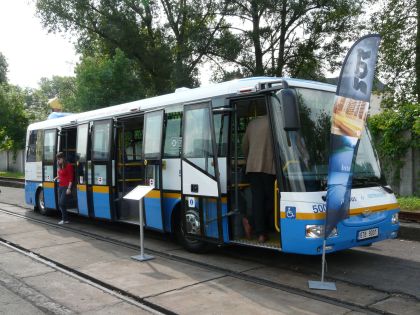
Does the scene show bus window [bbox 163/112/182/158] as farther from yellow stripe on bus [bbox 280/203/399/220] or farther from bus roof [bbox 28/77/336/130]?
yellow stripe on bus [bbox 280/203/399/220]

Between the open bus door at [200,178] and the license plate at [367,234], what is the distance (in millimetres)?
2001

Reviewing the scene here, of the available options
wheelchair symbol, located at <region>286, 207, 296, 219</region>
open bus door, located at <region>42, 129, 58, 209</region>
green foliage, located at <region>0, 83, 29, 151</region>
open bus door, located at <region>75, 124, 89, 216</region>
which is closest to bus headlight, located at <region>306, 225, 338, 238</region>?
wheelchair symbol, located at <region>286, 207, 296, 219</region>

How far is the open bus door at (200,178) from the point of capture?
23.4 ft

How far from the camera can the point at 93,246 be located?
890 cm

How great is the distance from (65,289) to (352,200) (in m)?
4.15

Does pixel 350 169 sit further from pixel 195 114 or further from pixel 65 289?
pixel 65 289

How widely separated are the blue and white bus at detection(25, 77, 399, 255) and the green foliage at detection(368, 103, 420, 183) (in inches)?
202

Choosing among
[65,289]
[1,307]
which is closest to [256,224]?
[65,289]

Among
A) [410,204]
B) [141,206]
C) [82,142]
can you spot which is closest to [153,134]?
[141,206]

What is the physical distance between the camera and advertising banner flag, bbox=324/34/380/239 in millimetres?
5762

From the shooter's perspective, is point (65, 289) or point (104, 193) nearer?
point (65, 289)

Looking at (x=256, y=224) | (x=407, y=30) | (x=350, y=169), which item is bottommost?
(x=256, y=224)

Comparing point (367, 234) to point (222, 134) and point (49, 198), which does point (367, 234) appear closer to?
point (222, 134)

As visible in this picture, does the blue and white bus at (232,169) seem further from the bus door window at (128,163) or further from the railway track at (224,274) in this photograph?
the railway track at (224,274)
